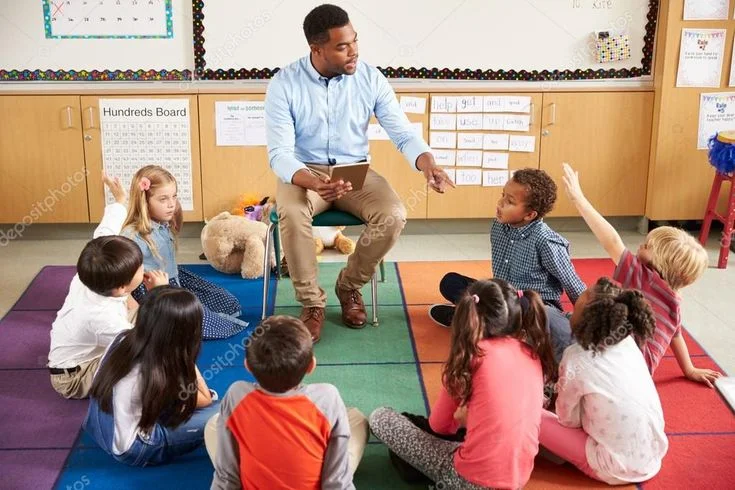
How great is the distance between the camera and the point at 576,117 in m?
4.33

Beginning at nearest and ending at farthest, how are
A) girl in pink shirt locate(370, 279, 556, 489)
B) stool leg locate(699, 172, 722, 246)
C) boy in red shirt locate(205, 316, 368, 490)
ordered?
boy in red shirt locate(205, 316, 368, 490), girl in pink shirt locate(370, 279, 556, 489), stool leg locate(699, 172, 722, 246)

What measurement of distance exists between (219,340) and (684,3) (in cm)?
281

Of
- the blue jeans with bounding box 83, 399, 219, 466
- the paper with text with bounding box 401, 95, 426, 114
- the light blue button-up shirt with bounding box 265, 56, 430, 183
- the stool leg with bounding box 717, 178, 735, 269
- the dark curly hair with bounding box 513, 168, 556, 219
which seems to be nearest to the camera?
the blue jeans with bounding box 83, 399, 219, 466

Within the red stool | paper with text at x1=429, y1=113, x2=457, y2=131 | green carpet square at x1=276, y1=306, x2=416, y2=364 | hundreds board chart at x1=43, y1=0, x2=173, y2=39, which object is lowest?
green carpet square at x1=276, y1=306, x2=416, y2=364

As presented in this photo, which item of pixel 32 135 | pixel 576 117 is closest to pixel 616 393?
pixel 576 117

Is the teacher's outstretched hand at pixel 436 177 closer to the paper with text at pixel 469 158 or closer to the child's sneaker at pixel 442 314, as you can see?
the child's sneaker at pixel 442 314

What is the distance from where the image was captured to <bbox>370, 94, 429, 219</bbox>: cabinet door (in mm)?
4316

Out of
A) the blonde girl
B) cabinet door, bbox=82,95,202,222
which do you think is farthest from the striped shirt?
cabinet door, bbox=82,95,202,222

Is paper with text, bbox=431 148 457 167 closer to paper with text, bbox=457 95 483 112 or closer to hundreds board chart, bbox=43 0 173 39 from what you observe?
paper with text, bbox=457 95 483 112

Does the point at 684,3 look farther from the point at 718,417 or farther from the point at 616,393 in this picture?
the point at 616,393

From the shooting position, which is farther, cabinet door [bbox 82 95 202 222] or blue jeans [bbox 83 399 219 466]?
cabinet door [bbox 82 95 202 222]

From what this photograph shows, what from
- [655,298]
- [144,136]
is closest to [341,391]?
[655,298]

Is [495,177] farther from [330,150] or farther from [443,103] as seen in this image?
[330,150]

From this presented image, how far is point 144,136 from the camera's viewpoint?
13.9ft
